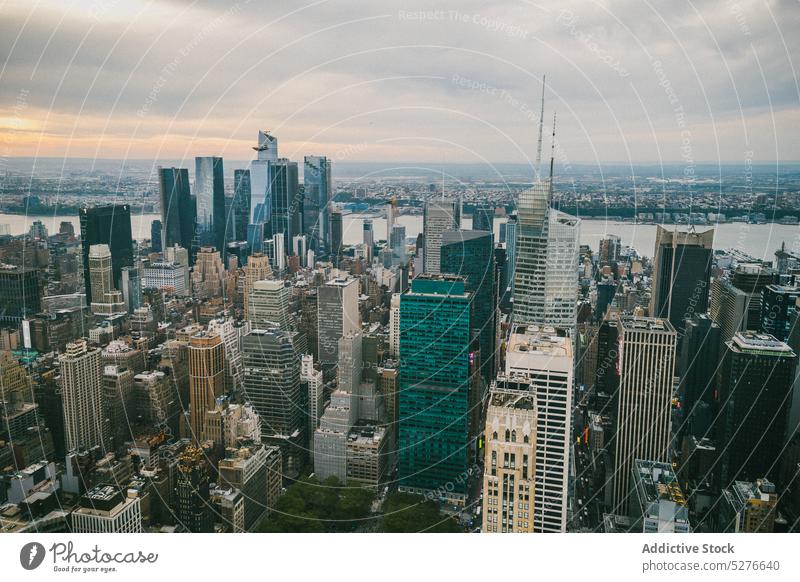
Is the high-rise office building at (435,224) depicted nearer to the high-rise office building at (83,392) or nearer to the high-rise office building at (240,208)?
the high-rise office building at (240,208)

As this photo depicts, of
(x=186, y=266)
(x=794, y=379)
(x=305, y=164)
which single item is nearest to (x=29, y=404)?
(x=186, y=266)

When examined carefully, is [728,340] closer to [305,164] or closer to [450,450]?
[450,450]

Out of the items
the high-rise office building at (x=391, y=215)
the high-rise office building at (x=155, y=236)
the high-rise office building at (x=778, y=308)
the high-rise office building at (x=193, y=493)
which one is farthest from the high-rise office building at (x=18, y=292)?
the high-rise office building at (x=778, y=308)

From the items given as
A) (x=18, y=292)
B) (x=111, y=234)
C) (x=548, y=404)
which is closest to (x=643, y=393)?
(x=548, y=404)

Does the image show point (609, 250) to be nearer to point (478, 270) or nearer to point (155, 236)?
point (478, 270)

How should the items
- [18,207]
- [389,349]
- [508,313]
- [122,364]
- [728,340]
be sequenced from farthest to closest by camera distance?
[508,313], [389,349], [122,364], [728,340], [18,207]
